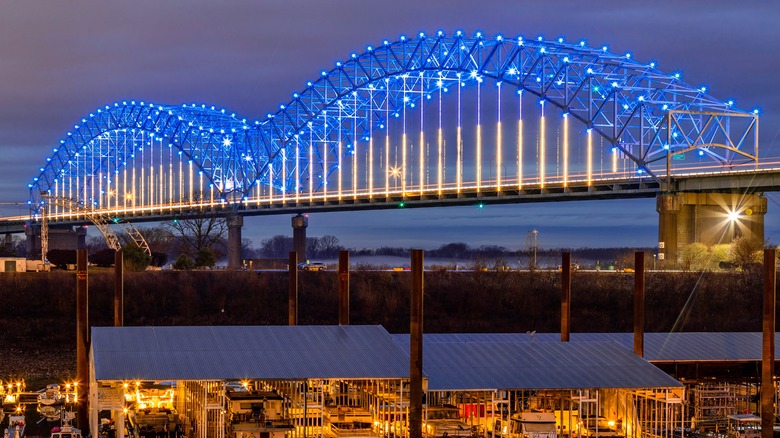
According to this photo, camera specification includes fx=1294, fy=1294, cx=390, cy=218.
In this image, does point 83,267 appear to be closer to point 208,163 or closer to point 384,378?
point 384,378

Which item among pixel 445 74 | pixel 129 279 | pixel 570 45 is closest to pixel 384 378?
pixel 129 279

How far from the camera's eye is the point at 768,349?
37.1 meters

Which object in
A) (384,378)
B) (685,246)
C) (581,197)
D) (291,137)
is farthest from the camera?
(291,137)

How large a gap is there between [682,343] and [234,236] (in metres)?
82.8

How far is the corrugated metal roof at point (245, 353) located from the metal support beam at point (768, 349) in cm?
1037

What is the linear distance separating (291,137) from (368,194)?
2014cm

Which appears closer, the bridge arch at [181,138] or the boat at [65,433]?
the boat at [65,433]

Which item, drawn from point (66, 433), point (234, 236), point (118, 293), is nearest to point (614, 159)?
point (234, 236)

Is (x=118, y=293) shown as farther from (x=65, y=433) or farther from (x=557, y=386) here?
(x=557, y=386)

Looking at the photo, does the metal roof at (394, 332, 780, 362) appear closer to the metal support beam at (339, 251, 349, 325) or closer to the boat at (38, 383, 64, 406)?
the metal support beam at (339, 251, 349, 325)

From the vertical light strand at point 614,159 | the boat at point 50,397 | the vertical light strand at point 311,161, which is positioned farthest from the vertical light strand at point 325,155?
the boat at point 50,397

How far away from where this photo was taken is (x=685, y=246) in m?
84.2

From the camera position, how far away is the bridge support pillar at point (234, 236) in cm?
11894

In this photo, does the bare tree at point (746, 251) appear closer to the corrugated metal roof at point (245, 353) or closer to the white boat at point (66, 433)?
the corrugated metal roof at point (245, 353)
